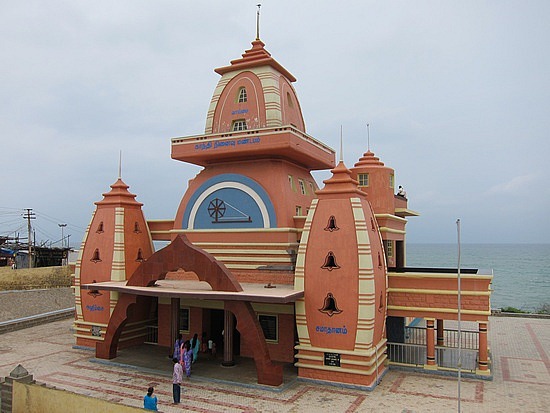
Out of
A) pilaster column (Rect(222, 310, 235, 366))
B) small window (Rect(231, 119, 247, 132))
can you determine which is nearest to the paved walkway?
pilaster column (Rect(222, 310, 235, 366))

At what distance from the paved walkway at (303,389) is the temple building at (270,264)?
0.76 meters

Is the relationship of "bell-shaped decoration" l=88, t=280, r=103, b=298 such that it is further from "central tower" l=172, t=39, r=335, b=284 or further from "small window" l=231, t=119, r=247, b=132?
"small window" l=231, t=119, r=247, b=132

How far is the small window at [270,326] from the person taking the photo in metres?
18.9

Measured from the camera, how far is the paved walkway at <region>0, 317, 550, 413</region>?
1427 centimetres

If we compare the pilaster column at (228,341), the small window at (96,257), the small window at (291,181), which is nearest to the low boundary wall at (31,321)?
the small window at (96,257)

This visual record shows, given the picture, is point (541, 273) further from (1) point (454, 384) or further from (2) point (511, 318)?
(1) point (454, 384)

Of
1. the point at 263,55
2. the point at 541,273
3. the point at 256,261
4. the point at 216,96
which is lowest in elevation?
the point at 541,273

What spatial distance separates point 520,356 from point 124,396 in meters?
16.0

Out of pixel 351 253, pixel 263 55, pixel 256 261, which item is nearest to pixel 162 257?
pixel 256 261

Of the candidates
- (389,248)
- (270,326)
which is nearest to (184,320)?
(270,326)

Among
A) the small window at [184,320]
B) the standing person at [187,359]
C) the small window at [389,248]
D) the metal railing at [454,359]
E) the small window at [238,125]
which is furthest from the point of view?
the small window at [238,125]

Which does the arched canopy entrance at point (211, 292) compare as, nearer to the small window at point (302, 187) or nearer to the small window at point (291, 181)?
the small window at point (291, 181)

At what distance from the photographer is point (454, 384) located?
16.3 m

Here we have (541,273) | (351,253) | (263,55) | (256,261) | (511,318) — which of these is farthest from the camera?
(541,273)
